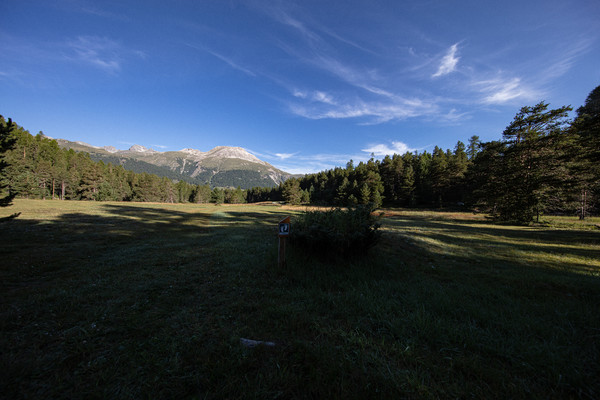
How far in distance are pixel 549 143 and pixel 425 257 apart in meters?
28.0

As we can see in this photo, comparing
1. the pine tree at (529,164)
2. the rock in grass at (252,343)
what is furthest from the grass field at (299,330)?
the pine tree at (529,164)

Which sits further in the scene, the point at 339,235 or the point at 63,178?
the point at 63,178

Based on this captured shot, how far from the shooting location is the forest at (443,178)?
21.0 metres

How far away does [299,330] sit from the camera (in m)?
3.47

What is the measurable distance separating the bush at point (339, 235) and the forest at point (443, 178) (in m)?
1.16

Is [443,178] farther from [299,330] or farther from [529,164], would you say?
[299,330]

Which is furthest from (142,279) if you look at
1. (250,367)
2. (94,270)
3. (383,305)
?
(383,305)

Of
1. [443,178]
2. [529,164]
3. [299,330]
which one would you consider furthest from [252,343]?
[443,178]

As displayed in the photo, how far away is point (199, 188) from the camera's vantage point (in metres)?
125

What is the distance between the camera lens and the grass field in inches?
93.1

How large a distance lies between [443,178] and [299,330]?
69615 millimetres

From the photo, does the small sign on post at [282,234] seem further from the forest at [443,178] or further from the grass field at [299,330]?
the forest at [443,178]

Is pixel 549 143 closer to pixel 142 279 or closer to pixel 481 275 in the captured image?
pixel 481 275

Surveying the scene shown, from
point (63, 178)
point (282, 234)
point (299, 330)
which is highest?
point (63, 178)
